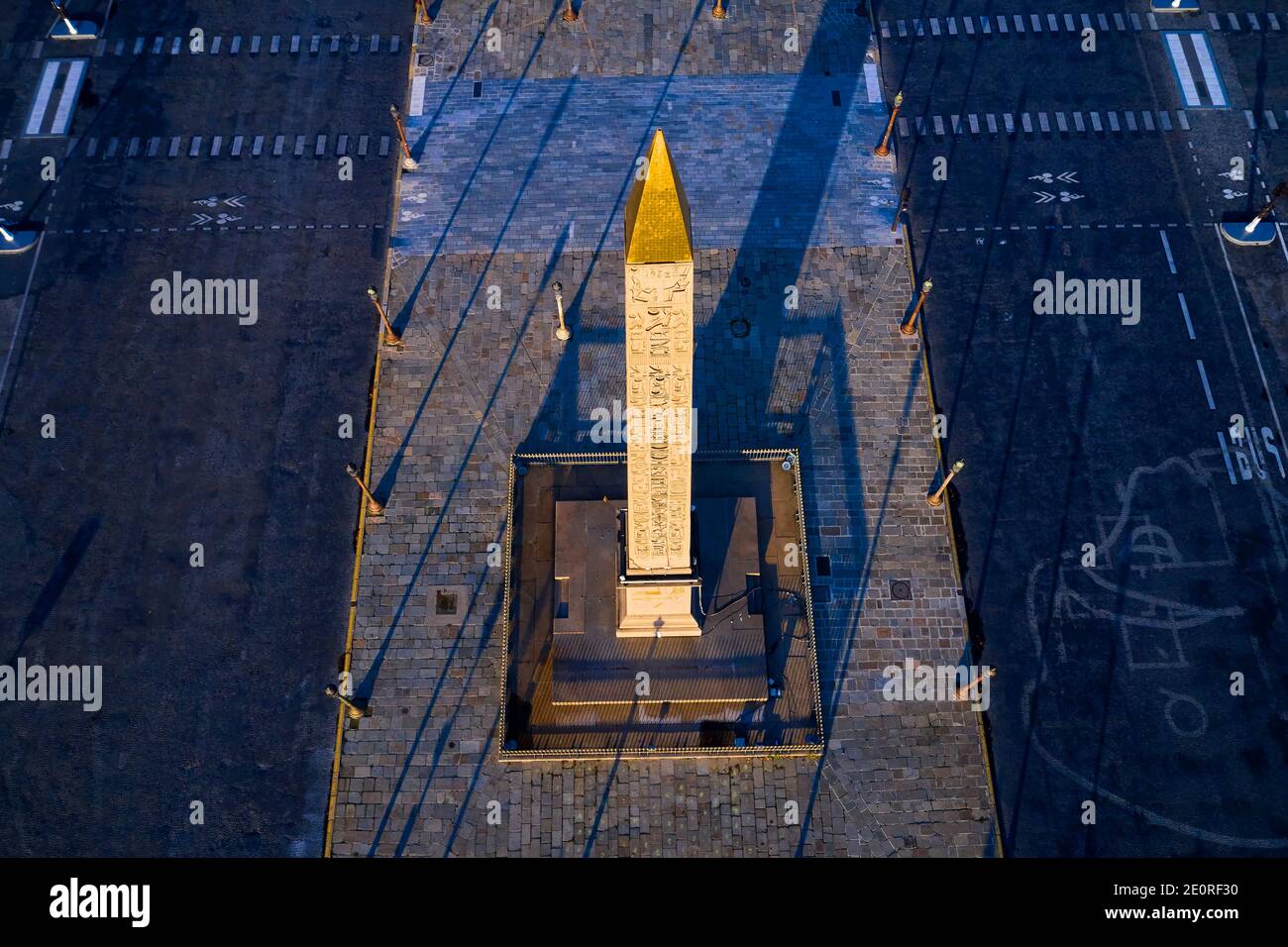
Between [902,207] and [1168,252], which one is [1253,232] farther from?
[902,207]

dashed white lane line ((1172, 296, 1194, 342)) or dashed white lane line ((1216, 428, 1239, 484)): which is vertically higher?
dashed white lane line ((1172, 296, 1194, 342))

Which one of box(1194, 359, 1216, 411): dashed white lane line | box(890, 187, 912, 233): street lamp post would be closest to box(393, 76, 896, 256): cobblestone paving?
box(890, 187, 912, 233): street lamp post

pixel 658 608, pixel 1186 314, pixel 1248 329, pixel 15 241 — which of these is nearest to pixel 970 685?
pixel 658 608

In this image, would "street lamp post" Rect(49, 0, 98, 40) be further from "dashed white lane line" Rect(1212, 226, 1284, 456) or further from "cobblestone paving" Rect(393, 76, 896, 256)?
"dashed white lane line" Rect(1212, 226, 1284, 456)

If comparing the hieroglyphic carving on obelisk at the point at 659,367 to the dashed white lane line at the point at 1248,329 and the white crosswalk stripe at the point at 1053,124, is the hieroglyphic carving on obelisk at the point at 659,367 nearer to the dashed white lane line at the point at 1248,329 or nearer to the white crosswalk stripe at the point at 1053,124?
the dashed white lane line at the point at 1248,329

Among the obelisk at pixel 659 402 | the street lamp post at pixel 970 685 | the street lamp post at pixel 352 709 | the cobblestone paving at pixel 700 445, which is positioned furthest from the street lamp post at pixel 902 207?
the street lamp post at pixel 352 709
